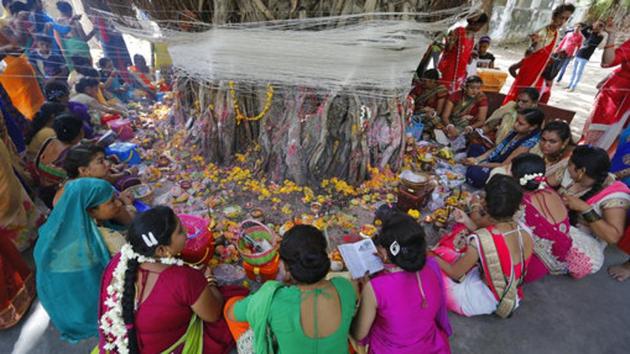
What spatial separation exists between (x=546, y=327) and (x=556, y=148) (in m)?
1.85

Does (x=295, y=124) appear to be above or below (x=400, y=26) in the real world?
below

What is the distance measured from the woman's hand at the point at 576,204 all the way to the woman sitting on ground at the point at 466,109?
9.08 feet

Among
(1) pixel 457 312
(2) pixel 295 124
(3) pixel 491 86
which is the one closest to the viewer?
(1) pixel 457 312

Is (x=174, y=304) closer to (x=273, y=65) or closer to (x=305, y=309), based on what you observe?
(x=305, y=309)

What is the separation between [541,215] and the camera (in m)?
2.64

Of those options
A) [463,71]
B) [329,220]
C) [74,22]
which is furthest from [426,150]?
[74,22]

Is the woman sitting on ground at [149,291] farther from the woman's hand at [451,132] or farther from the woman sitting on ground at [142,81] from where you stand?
the woman sitting on ground at [142,81]

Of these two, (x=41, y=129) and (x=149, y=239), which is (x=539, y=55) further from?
(x=41, y=129)

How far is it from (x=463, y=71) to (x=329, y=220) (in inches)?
173

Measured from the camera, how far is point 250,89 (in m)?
3.81

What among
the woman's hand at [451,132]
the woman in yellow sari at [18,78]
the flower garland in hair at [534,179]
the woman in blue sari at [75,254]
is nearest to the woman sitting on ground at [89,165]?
the woman in blue sari at [75,254]

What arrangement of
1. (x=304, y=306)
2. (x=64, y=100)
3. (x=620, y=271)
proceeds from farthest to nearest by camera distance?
(x=64, y=100), (x=620, y=271), (x=304, y=306)

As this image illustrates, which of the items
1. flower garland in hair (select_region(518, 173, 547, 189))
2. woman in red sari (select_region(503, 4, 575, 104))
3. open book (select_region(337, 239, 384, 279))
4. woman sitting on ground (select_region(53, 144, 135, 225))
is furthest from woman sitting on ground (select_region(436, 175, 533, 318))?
woman in red sari (select_region(503, 4, 575, 104))

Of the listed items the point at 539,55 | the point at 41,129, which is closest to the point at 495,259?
the point at 41,129
